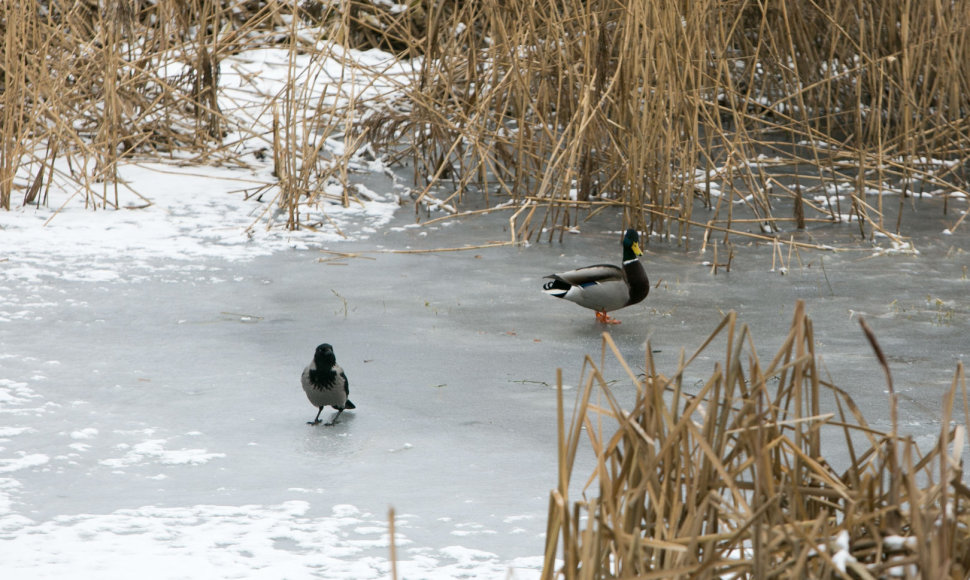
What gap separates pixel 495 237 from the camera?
7309mm

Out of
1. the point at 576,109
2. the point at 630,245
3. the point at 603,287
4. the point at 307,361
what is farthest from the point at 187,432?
the point at 576,109

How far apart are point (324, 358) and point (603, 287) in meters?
1.81

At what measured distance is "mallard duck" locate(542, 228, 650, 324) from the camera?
532 centimetres

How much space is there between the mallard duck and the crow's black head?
1.76 meters

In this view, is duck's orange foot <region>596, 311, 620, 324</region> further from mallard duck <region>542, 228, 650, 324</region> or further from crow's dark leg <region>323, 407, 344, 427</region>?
crow's dark leg <region>323, 407, 344, 427</region>

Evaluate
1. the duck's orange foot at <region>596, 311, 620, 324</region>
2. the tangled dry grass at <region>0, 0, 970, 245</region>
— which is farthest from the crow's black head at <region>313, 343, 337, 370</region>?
the tangled dry grass at <region>0, 0, 970, 245</region>

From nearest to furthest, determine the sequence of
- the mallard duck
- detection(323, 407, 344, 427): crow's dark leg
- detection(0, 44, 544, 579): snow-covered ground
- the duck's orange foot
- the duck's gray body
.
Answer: detection(0, 44, 544, 579): snow-covered ground
the duck's gray body
detection(323, 407, 344, 427): crow's dark leg
the mallard duck
the duck's orange foot

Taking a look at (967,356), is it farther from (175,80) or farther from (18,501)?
(175,80)

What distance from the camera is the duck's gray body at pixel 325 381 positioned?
3.88 meters

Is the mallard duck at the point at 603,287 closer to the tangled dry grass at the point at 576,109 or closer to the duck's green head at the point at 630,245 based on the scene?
the duck's green head at the point at 630,245

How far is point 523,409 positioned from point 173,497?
1369 mm

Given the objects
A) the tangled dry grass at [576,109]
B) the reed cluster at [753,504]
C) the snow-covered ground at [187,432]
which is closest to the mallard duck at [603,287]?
the snow-covered ground at [187,432]

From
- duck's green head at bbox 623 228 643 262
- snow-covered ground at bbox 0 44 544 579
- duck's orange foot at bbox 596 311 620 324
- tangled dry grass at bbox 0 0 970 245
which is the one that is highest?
tangled dry grass at bbox 0 0 970 245

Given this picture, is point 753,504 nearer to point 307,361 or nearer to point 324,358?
point 324,358
